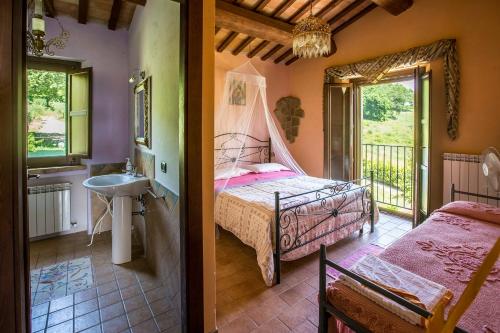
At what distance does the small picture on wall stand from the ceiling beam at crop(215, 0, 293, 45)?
729mm

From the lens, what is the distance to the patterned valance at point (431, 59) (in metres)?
3.25

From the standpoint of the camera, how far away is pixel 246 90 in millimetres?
4305

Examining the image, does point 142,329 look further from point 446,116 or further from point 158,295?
point 446,116

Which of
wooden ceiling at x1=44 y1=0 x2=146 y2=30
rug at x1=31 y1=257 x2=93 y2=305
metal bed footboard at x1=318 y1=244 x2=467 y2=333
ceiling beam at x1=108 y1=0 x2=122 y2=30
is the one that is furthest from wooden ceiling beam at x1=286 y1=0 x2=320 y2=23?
rug at x1=31 y1=257 x2=93 y2=305

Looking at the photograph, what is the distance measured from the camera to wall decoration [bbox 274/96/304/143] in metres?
5.30

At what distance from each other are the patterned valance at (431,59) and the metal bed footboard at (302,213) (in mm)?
1363

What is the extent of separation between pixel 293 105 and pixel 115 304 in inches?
172

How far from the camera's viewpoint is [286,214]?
103 inches

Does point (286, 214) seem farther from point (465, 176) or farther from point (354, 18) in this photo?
point (354, 18)

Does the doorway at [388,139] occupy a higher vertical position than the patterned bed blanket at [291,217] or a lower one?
higher

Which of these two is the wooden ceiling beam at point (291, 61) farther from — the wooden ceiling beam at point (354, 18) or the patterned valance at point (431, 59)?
the patterned valance at point (431, 59)

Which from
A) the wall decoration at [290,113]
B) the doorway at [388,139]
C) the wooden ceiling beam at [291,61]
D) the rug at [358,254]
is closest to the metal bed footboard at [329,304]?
the rug at [358,254]

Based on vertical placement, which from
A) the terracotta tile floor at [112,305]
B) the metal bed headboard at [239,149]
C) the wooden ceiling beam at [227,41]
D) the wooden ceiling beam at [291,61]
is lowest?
the terracotta tile floor at [112,305]

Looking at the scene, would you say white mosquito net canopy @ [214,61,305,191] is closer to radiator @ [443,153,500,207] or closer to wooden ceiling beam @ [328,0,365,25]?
wooden ceiling beam @ [328,0,365,25]
